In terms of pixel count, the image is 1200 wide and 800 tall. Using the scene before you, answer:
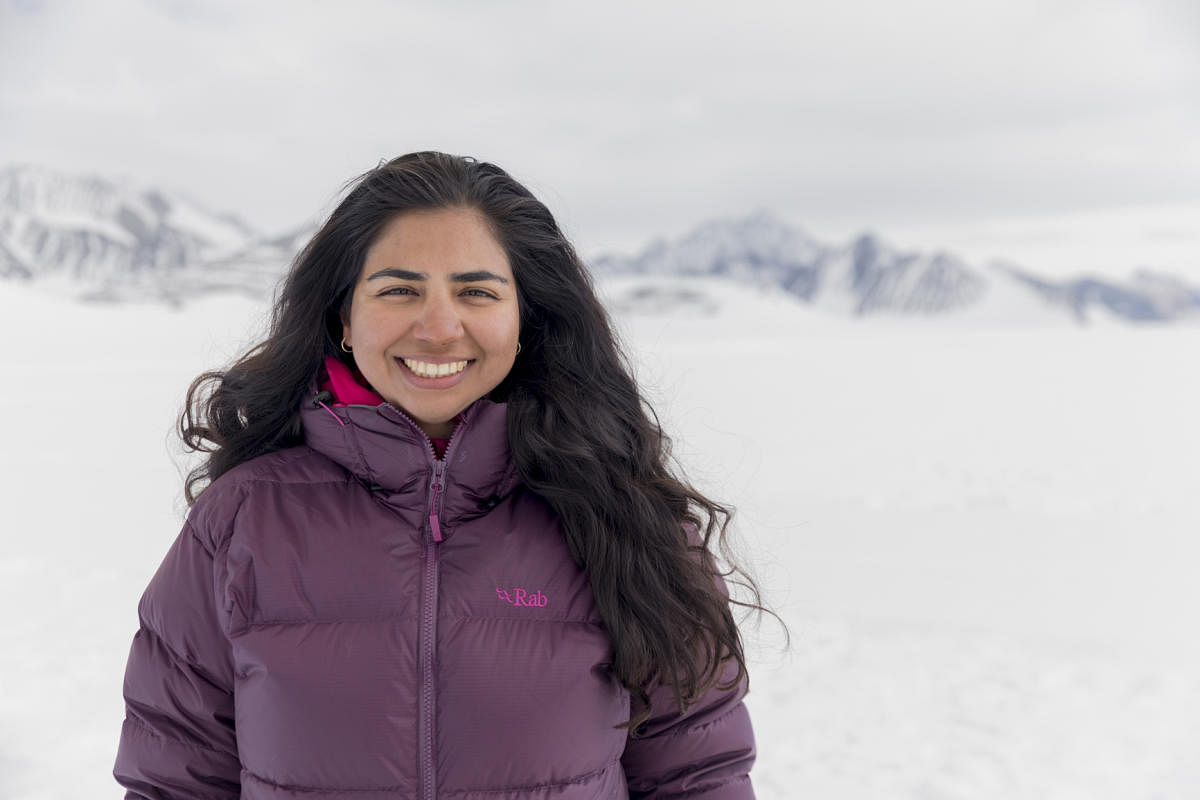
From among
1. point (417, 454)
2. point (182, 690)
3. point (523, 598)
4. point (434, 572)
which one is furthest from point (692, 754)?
point (182, 690)

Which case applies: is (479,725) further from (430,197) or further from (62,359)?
(62,359)

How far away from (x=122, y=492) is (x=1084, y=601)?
5.75m

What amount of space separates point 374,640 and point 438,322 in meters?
0.43

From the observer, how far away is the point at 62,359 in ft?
53.7

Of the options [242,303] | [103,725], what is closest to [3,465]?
[103,725]

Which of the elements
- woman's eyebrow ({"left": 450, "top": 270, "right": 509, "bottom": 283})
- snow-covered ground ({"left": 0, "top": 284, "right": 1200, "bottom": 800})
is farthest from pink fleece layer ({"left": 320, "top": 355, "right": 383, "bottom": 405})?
snow-covered ground ({"left": 0, "top": 284, "right": 1200, "bottom": 800})

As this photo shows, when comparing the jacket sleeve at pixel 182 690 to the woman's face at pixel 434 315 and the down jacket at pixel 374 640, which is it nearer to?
the down jacket at pixel 374 640

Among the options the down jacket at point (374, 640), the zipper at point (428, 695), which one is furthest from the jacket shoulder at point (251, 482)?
the zipper at point (428, 695)

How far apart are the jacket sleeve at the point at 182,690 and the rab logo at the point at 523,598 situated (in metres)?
0.38

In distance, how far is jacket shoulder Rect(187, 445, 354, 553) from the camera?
1.32 meters

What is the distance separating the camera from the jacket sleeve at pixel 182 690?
1307 millimetres

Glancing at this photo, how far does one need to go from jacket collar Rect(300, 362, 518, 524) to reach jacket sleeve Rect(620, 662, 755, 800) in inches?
16.5

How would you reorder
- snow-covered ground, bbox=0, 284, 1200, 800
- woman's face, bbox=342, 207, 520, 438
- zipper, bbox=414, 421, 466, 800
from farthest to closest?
snow-covered ground, bbox=0, 284, 1200, 800, woman's face, bbox=342, 207, 520, 438, zipper, bbox=414, 421, 466, 800

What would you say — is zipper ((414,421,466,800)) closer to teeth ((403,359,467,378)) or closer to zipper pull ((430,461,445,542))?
zipper pull ((430,461,445,542))
